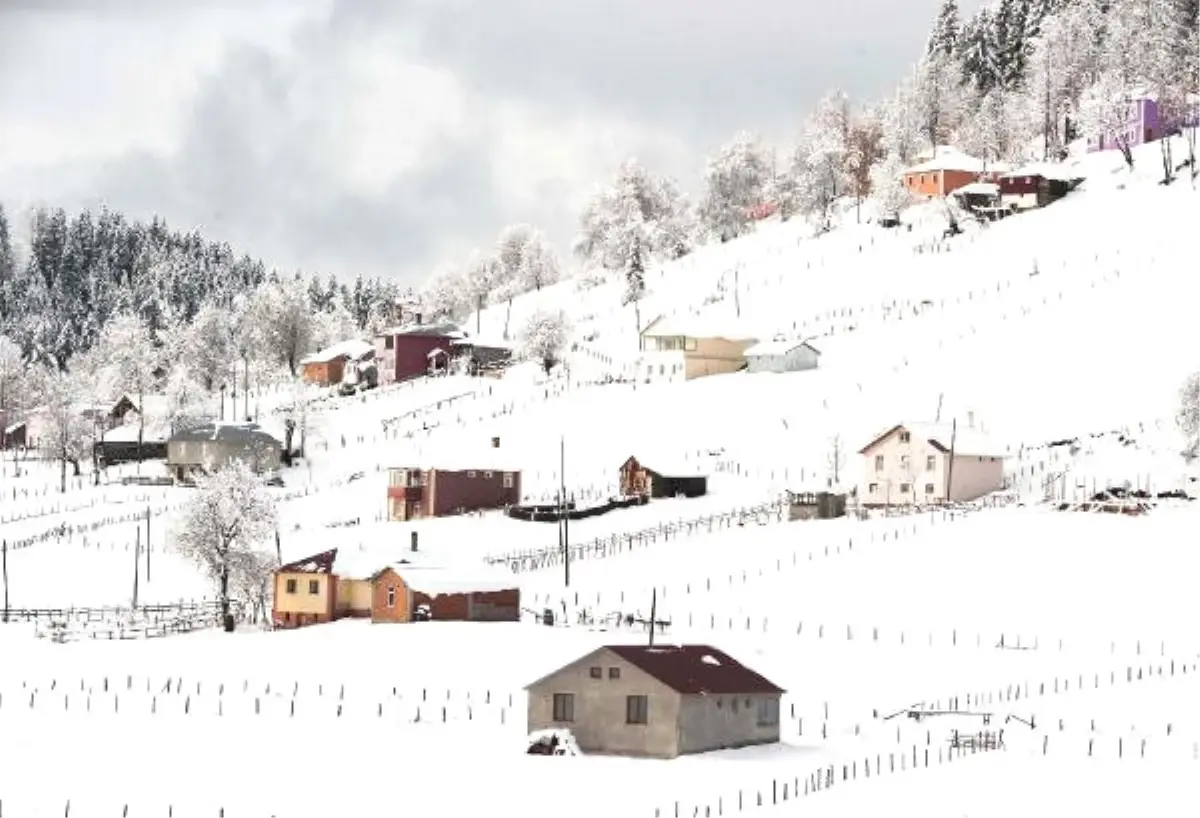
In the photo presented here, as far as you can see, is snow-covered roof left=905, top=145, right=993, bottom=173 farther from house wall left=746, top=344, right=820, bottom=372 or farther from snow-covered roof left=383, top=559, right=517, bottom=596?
snow-covered roof left=383, top=559, right=517, bottom=596

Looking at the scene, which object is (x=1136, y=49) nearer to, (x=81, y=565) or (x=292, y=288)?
(x=292, y=288)

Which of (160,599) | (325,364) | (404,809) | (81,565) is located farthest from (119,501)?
(404,809)

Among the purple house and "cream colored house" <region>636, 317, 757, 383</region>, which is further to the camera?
the purple house

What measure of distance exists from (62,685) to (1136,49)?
409 feet

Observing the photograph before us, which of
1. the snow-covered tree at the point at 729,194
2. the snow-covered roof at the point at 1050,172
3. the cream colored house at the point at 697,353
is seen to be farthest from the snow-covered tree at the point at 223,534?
the snow-covered tree at the point at 729,194

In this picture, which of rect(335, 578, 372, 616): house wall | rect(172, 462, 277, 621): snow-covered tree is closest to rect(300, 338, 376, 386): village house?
Result: rect(172, 462, 277, 621): snow-covered tree

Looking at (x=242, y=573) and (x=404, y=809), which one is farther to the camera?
(x=242, y=573)

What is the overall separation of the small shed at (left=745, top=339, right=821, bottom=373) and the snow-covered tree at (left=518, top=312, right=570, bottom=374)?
63.3 feet

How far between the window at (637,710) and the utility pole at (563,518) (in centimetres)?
2866

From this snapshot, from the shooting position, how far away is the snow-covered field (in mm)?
57812

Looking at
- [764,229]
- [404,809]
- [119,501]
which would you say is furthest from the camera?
[764,229]

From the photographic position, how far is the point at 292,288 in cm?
19712

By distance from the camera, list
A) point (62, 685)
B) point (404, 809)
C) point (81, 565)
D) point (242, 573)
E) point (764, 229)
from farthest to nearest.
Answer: point (764, 229) < point (81, 565) < point (242, 573) < point (62, 685) < point (404, 809)

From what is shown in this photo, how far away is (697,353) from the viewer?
142 meters
